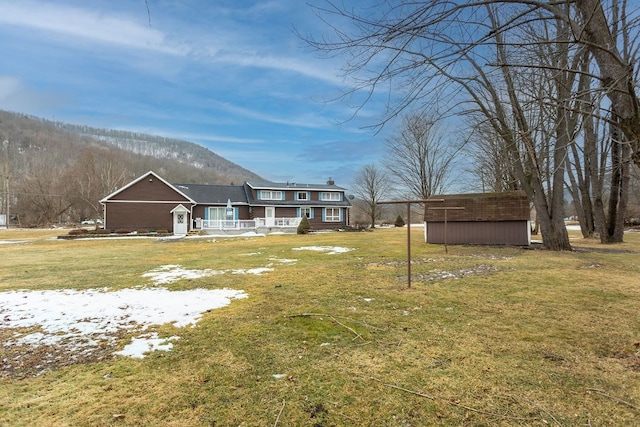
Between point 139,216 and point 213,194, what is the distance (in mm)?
7890

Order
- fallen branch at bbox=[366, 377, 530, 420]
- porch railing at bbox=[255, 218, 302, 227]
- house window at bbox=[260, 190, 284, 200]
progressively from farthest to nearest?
house window at bbox=[260, 190, 284, 200], porch railing at bbox=[255, 218, 302, 227], fallen branch at bbox=[366, 377, 530, 420]

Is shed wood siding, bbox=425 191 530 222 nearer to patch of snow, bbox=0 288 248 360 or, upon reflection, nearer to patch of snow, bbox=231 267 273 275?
patch of snow, bbox=231 267 273 275

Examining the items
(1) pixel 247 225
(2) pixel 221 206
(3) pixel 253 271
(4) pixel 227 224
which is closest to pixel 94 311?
(3) pixel 253 271

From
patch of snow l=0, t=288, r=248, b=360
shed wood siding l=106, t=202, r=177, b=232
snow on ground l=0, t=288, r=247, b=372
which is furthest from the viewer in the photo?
shed wood siding l=106, t=202, r=177, b=232

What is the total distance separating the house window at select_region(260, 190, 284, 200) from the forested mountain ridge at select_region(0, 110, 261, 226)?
95.2 ft

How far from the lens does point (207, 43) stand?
A: 3.90 m

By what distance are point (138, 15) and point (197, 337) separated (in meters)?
3.46

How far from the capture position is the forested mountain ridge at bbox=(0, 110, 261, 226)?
5047cm

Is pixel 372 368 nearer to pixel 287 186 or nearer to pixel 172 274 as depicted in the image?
pixel 172 274

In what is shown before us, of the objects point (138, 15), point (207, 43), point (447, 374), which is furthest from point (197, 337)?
point (207, 43)

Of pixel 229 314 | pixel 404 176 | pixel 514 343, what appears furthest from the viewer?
pixel 404 176

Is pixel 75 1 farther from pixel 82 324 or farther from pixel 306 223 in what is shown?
pixel 306 223

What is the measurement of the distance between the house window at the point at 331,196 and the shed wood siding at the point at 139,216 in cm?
1649

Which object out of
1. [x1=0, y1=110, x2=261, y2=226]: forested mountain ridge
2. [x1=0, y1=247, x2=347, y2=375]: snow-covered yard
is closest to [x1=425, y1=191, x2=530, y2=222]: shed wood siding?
[x1=0, y1=247, x2=347, y2=375]: snow-covered yard
